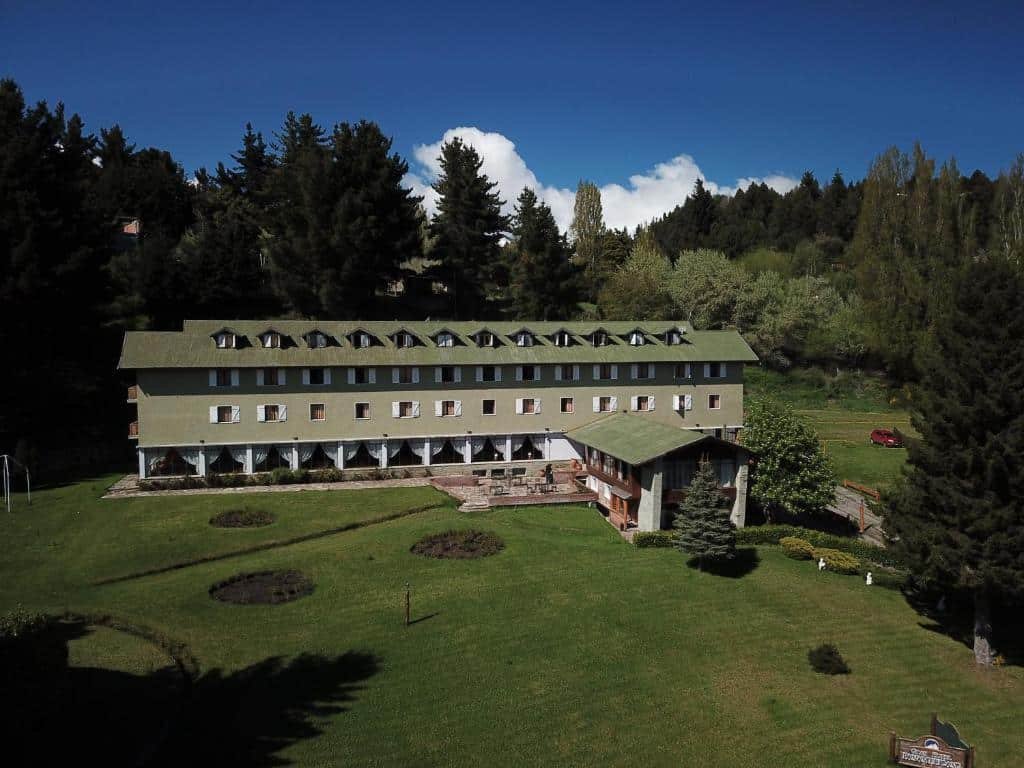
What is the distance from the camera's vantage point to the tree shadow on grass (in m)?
35.2

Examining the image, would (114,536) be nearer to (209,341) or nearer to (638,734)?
(209,341)

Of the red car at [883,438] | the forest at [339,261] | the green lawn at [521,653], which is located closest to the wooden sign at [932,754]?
the green lawn at [521,653]

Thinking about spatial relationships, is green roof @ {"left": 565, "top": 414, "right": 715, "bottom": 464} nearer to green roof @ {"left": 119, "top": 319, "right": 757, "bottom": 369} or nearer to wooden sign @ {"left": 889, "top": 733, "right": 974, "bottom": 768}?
green roof @ {"left": 119, "top": 319, "right": 757, "bottom": 369}

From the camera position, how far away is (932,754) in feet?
67.2

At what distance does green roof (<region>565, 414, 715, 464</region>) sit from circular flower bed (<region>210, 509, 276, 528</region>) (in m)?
21.8

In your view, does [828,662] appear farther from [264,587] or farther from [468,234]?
[468,234]

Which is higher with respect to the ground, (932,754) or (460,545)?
(460,545)

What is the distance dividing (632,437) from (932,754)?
26256 mm

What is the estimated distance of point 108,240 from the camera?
58750 millimetres

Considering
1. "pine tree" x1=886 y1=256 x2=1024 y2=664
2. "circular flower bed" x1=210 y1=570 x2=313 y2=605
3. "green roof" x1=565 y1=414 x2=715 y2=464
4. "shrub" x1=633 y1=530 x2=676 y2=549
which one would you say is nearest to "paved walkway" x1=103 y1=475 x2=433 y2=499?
"green roof" x1=565 y1=414 x2=715 y2=464

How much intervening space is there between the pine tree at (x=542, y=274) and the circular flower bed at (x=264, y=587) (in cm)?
4832

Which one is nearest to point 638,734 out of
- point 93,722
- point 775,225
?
point 93,722

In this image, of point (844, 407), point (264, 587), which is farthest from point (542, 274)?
point (264, 587)

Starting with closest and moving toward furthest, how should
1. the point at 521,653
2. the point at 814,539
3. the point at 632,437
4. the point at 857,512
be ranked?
1. the point at 521,653
2. the point at 814,539
3. the point at 632,437
4. the point at 857,512
